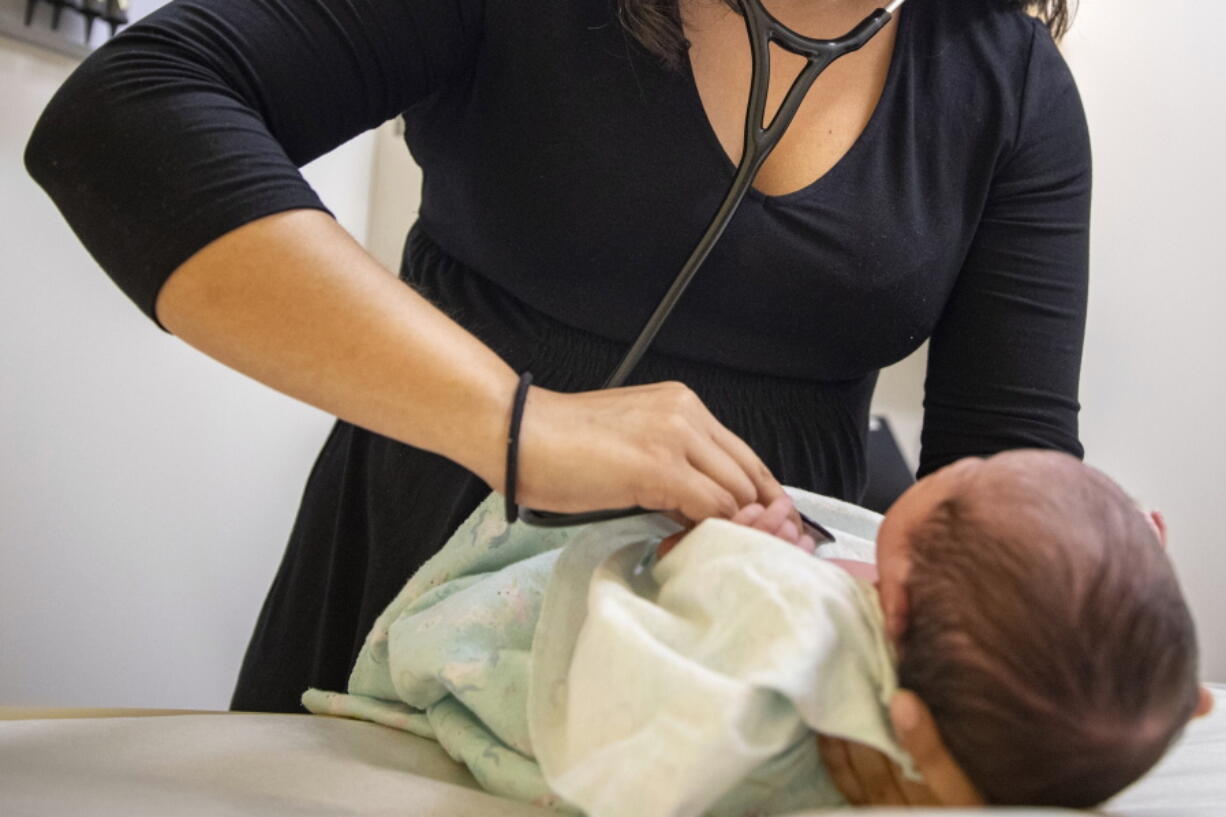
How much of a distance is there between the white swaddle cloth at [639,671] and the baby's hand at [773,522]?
20mm

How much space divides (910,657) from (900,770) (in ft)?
0.20

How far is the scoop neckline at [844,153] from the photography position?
2.66ft

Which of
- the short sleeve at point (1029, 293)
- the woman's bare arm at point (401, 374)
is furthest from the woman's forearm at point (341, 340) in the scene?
the short sleeve at point (1029, 293)

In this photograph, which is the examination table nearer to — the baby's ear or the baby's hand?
the baby's ear

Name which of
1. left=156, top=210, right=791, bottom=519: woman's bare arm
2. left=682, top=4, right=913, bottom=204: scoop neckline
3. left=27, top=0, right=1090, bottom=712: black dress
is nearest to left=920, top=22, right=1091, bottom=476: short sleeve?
left=27, top=0, right=1090, bottom=712: black dress

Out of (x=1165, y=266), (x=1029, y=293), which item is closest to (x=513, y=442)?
(x=1029, y=293)

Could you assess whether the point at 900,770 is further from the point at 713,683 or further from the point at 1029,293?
the point at 1029,293

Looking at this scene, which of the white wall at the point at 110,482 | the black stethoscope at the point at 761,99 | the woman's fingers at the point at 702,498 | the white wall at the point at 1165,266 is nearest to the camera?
the woman's fingers at the point at 702,498

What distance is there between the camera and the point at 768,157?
85 centimetres

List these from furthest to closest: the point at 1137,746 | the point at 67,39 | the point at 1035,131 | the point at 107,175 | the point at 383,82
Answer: the point at 67,39 → the point at 1035,131 → the point at 383,82 → the point at 107,175 → the point at 1137,746

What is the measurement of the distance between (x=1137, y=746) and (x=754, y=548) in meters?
0.21

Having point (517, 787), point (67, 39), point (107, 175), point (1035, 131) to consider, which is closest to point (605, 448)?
point (517, 787)

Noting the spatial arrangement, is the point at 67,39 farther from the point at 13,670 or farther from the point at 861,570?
the point at 861,570

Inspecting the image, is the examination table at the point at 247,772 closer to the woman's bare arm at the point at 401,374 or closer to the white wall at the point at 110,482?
the woman's bare arm at the point at 401,374
